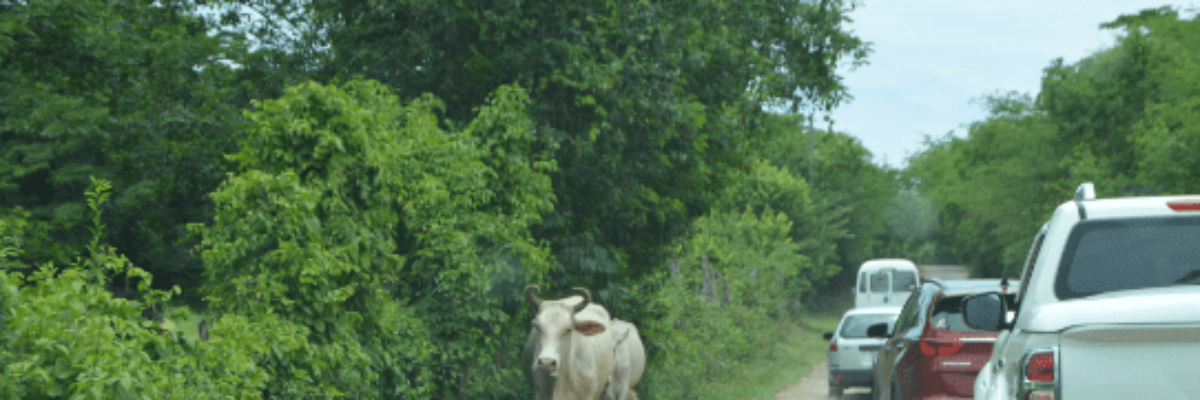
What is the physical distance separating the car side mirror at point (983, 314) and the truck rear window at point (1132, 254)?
0.86 metres

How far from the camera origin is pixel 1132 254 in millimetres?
5098

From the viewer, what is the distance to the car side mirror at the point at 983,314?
230 inches

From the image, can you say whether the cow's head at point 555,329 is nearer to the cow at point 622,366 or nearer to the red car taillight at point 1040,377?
the cow at point 622,366

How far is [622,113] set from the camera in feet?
49.8

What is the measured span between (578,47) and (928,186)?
9244 centimetres

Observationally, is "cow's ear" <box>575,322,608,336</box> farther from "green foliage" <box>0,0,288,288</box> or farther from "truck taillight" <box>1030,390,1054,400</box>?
"truck taillight" <box>1030,390,1054,400</box>

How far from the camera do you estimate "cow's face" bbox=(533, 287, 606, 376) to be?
420 inches

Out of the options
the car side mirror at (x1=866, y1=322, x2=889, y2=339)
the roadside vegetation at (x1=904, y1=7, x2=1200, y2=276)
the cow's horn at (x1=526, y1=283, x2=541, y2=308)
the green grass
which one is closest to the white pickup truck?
the car side mirror at (x1=866, y1=322, x2=889, y2=339)

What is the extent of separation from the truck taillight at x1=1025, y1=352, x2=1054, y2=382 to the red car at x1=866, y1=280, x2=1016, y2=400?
5.37 meters

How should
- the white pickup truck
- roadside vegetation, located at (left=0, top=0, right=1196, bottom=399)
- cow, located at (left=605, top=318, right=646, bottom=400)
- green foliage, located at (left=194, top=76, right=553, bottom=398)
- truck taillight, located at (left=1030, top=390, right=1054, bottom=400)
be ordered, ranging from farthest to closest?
cow, located at (left=605, top=318, right=646, bottom=400) → green foliage, located at (left=194, top=76, right=553, bottom=398) → roadside vegetation, located at (left=0, top=0, right=1196, bottom=399) → truck taillight, located at (left=1030, top=390, right=1054, bottom=400) → the white pickup truck

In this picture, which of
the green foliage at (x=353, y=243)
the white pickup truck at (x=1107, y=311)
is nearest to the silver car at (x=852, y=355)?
the green foliage at (x=353, y=243)

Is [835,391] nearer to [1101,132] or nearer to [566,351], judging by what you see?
[566,351]

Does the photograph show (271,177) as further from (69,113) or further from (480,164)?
(69,113)

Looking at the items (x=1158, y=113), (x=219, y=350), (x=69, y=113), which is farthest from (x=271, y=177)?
(x=1158, y=113)
